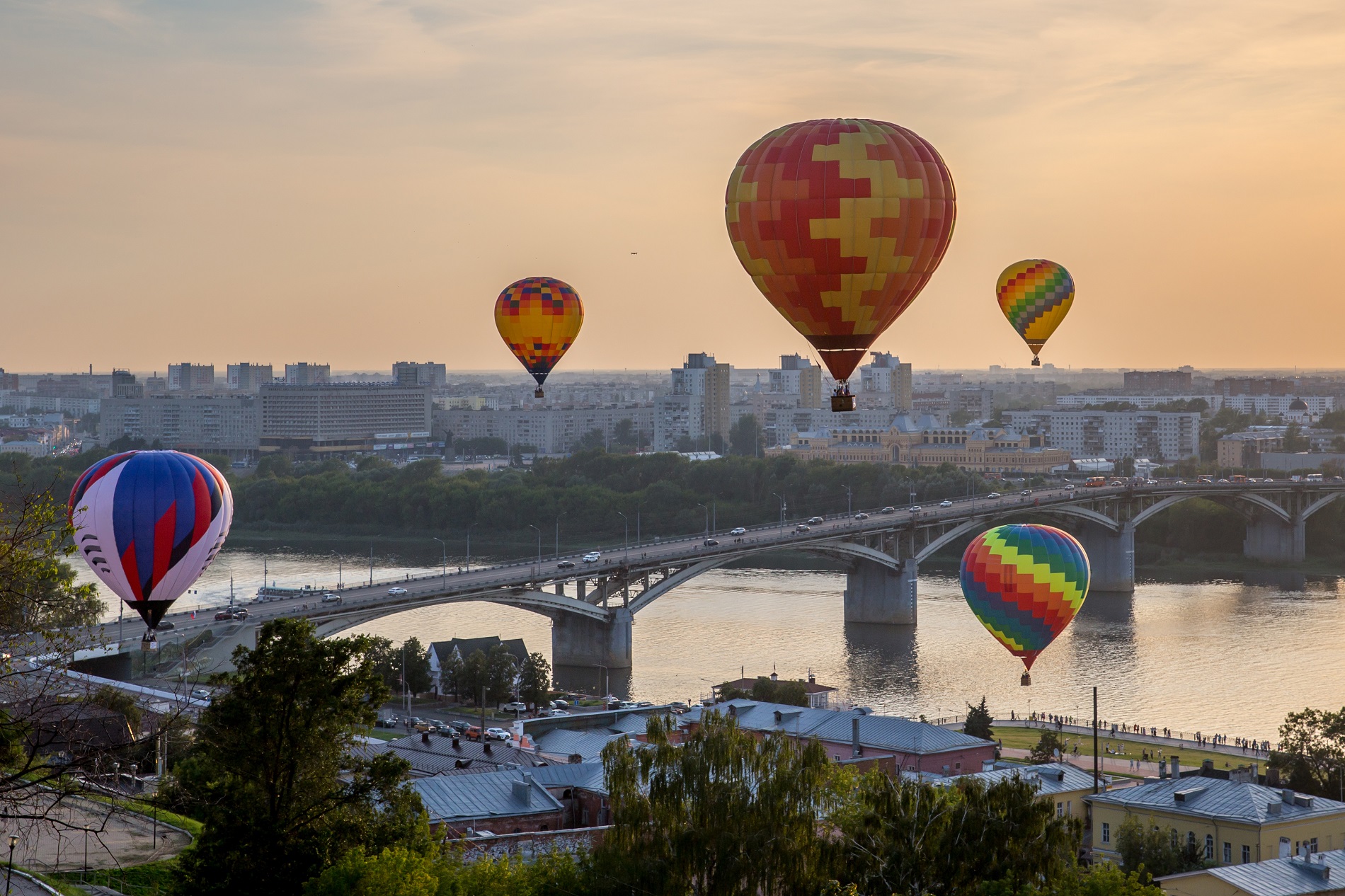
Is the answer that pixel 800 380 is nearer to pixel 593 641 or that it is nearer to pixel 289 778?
pixel 593 641

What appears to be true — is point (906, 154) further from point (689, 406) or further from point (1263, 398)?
point (1263, 398)

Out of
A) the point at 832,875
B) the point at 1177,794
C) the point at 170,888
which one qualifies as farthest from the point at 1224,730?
the point at 170,888

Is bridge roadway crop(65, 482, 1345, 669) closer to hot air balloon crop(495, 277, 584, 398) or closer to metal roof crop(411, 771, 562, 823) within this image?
hot air balloon crop(495, 277, 584, 398)

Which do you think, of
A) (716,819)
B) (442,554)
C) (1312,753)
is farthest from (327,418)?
(716,819)

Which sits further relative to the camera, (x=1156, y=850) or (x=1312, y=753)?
(x=1312, y=753)

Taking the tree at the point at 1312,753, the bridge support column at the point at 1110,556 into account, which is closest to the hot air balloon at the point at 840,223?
the tree at the point at 1312,753

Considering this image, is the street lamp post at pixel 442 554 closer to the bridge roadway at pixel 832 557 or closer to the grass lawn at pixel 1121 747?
the bridge roadway at pixel 832 557

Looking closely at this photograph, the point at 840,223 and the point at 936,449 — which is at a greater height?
the point at 840,223
